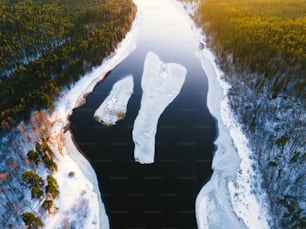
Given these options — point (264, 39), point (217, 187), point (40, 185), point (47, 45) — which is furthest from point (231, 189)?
point (47, 45)

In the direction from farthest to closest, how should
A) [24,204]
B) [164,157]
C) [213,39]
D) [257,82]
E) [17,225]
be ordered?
[213,39], [257,82], [164,157], [24,204], [17,225]

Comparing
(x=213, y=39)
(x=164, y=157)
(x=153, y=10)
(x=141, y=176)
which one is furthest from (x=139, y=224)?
(x=153, y=10)

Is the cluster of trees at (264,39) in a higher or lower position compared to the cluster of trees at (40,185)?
higher

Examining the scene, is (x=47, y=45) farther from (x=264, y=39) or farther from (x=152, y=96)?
(x=264, y=39)

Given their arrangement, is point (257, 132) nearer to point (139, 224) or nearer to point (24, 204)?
point (139, 224)

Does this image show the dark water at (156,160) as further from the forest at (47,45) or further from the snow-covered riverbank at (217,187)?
the forest at (47,45)

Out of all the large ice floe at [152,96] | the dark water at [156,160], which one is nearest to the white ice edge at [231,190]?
the dark water at [156,160]
